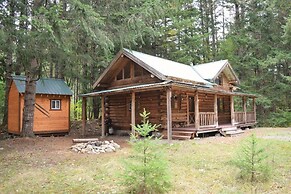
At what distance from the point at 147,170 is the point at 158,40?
2147cm

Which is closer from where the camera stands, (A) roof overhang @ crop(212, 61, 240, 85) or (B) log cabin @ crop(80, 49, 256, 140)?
(B) log cabin @ crop(80, 49, 256, 140)

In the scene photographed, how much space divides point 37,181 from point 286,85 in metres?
23.6

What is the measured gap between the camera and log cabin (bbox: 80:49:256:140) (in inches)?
591

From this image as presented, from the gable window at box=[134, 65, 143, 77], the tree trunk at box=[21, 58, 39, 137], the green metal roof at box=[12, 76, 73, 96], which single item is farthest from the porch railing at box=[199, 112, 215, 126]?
the green metal roof at box=[12, 76, 73, 96]

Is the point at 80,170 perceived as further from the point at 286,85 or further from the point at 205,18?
the point at 205,18

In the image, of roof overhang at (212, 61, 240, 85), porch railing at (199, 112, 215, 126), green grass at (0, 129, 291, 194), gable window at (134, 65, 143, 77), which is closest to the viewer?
green grass at (0, 129, 291, 194)

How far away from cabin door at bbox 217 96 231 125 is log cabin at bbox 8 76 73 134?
12.6m

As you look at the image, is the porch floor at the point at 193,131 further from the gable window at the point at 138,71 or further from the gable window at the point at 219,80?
the gable window at the point at 219,80

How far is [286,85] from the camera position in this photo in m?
24.1

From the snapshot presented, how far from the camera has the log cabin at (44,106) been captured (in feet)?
59.4

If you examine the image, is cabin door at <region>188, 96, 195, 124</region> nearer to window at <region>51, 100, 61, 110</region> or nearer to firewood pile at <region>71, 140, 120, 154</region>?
firewood pile at <region>71, 140, 120, 154</region>

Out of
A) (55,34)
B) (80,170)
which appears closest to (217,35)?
(55,34)

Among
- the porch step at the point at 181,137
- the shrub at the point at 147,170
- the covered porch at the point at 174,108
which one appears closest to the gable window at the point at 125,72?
the covered porch at the point at 174,108

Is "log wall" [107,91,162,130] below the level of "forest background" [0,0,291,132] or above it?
below
